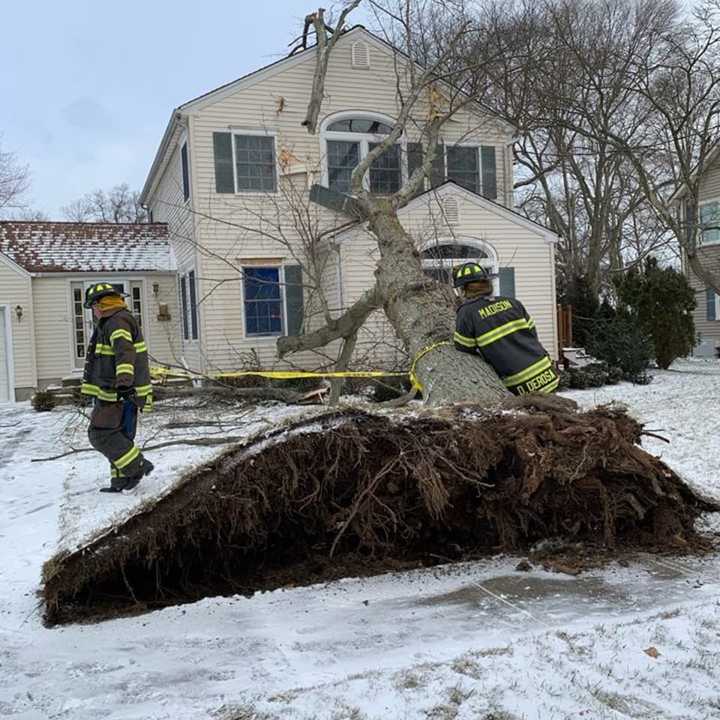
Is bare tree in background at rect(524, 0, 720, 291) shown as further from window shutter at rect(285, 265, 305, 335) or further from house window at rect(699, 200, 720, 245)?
window shutter at rect(285, 265, 305, 335)

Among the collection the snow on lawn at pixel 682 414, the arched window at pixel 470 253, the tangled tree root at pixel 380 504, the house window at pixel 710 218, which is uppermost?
the house window at pixel 710 218

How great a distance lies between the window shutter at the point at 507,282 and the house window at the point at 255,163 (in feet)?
17.4

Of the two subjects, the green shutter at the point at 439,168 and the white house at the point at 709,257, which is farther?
the white house at the point at 709,257

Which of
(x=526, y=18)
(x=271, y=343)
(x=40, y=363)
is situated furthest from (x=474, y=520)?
(x=526, y=18)

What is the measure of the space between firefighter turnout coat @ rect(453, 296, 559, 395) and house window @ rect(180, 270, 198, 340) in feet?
38.5

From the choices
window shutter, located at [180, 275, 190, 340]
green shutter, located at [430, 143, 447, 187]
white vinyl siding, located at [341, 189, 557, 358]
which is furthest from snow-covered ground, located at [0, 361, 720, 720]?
green shutter, located at [430, 143, 447, 187]

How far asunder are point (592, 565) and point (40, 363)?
51.4ft

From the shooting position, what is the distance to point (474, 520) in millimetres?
4332

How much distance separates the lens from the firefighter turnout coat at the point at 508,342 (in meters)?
4.93

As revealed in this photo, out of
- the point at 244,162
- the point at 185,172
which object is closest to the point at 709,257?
the point at 244,162

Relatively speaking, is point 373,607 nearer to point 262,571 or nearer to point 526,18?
point 262,571

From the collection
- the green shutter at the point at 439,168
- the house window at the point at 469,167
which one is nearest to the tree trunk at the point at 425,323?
the green shutter at the point at 439,168

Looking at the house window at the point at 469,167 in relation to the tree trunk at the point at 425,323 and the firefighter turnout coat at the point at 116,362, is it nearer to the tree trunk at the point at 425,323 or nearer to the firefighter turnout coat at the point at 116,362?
the tree trunk at the point at 425,323

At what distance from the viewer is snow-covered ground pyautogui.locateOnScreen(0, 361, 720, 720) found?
2645mm
